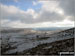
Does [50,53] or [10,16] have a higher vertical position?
[10,16]

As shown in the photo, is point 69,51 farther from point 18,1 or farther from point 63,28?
point 18,1

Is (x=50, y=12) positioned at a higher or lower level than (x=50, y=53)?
higher

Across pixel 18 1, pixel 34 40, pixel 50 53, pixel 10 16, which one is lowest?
pixel 50 53

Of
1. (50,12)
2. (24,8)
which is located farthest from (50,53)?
(24,8)

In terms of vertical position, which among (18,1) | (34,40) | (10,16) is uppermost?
(18,1)

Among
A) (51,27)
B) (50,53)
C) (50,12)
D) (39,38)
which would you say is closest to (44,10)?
(50,12)

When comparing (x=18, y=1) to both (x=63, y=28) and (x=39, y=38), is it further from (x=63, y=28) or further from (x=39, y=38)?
(x=63, y=28)

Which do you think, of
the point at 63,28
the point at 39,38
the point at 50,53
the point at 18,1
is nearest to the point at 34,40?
the point at 39,38

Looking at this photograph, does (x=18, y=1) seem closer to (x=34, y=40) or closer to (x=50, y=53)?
(x=34, y=40)
